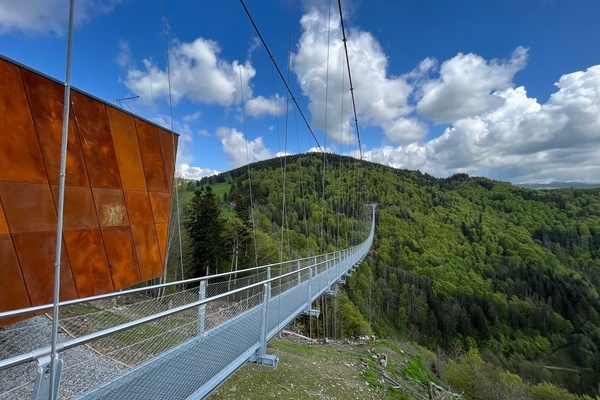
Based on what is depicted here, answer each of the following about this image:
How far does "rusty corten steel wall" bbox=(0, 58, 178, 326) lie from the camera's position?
3971mm

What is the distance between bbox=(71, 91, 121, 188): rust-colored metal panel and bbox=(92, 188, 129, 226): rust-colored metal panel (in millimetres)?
113

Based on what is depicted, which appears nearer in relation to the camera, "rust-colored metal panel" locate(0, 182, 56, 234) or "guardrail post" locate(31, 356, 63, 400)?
"guardrail post" locate(31, 356, 63, 400)

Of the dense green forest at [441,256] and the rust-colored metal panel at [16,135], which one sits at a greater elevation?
the rust-colored metal panel at [16,135]

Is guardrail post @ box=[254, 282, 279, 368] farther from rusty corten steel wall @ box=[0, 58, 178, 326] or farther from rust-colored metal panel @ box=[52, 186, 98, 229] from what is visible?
rust-colored metal panel @ box=[52, 186, 98, 229]

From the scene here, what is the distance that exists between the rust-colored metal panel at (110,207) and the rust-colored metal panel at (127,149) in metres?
0.28

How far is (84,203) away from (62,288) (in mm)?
1188

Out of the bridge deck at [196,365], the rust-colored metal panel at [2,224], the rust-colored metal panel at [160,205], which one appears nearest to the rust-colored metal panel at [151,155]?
the rust-colored metal panel at [160,205]

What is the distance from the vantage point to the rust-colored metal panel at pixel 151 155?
20.5 feet

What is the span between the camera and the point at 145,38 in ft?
23.7

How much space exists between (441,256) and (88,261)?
70946 mm

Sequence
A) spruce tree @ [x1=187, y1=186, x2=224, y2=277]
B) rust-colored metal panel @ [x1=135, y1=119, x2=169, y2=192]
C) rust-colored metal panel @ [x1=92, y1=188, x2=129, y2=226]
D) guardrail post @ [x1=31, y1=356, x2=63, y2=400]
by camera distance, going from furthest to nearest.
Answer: spruce tree @ [x1=187, y1=186, x2=224, y2=277]
rust-colored metal panel @ [x1=135, y1=119, x2=169, y2=192]
rust-colored metal panel @ [x1=92, y1=188, x2=129, y2=226]
guardrail post @ [x1=31, y1=356, x2=63, y2=400]

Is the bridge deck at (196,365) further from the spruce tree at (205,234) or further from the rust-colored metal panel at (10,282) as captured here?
the spruce tree at (205,234)

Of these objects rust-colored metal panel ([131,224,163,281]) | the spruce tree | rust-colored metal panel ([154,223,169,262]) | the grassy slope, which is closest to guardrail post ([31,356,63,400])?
rust-colored metal panel ([131,224,163,281])

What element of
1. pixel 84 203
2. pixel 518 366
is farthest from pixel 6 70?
pixel 518 366
